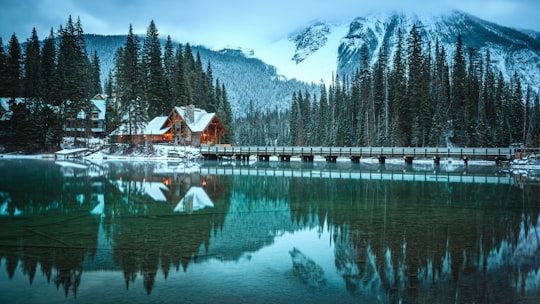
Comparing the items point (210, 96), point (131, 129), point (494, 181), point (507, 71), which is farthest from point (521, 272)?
point (507, 71)

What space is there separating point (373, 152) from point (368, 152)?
0.90 metres

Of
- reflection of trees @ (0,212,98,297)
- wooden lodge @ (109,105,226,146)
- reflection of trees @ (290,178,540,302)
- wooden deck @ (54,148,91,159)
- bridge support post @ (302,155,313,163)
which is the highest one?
wooden lodge @ (109,105,226,146)

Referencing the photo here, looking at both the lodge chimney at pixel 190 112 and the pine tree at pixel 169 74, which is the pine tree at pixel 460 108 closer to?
the lodge chimney at pixel 190 112

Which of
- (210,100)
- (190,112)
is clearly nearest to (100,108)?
(190,112)

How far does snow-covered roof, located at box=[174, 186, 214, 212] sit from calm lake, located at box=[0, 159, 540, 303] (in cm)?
5

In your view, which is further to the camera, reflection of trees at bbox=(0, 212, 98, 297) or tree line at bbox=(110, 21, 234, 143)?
tree line at bbox=(110, 21, 234, 143)

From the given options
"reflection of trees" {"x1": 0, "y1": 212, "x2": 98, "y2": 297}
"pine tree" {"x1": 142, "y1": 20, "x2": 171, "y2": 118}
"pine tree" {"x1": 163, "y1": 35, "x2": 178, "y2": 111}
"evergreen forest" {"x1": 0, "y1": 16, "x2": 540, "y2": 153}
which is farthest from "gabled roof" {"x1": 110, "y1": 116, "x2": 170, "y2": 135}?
"reflection of trees" {"x1": 0, "y1": 212, "x2": 98, "y2": 297}

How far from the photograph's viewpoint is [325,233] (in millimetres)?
13953

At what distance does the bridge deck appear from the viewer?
52500 mm

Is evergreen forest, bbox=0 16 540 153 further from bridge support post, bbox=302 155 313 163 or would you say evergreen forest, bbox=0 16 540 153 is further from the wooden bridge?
bridge support post, bbox=302 155 313 163

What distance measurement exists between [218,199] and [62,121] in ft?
176

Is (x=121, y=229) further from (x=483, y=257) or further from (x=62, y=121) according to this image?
(x=62, y=121)

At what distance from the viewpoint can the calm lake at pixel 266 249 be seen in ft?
28.0

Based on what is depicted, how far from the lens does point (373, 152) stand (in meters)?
58.0
